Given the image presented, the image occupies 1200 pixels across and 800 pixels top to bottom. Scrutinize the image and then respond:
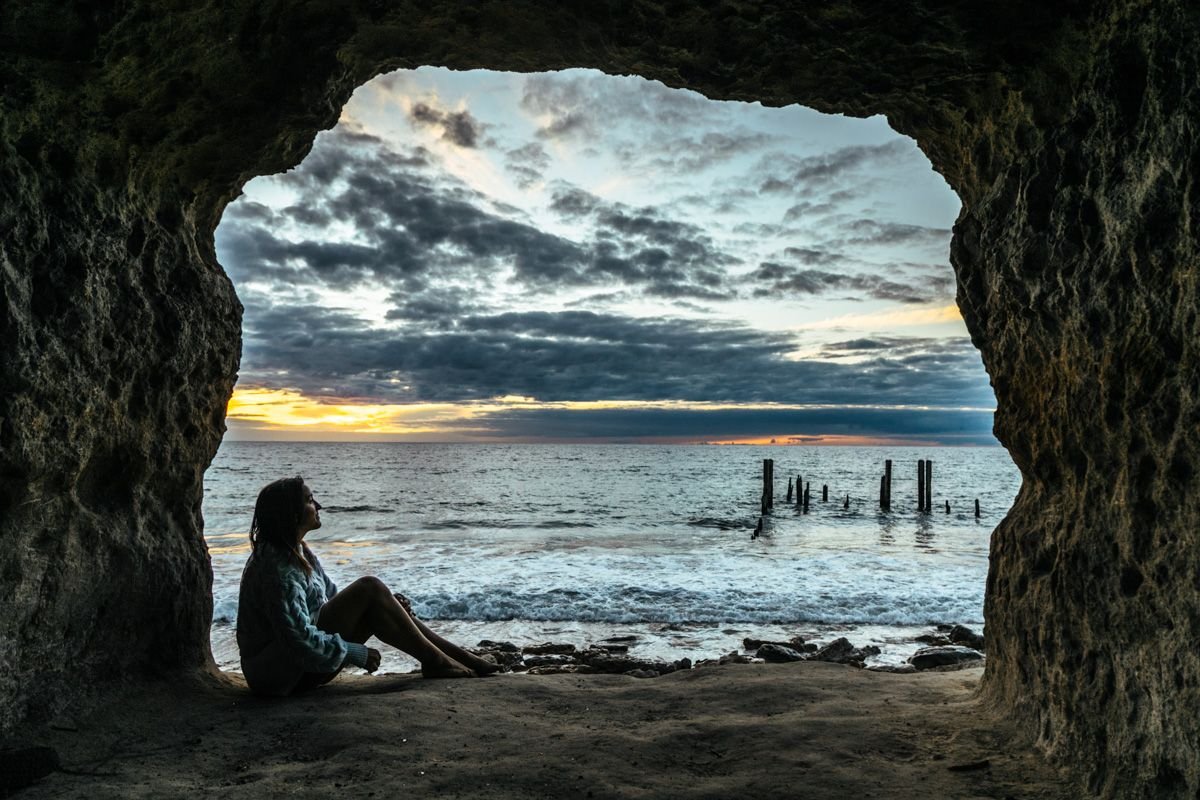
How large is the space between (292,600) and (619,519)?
22.0 meters

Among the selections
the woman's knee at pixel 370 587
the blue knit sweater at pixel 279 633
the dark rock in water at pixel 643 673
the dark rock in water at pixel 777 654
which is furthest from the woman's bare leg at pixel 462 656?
the dark rock in water at pixel 777 654

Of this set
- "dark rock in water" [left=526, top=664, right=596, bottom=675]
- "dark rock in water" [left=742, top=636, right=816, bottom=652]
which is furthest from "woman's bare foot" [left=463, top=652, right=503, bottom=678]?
"dark rock in water" [left=742, top=636, right=816, bottom=652]

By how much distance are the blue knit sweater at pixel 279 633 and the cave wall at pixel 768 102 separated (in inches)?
20.6

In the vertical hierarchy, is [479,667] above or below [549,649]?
above

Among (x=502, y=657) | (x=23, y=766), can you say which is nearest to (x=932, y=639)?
(x=502, y=657)

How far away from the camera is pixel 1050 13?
3400 millimetres

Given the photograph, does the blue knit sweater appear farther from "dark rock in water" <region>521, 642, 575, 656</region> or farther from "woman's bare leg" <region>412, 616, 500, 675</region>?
"dark rock in water" <region>521, 642, 575, 656</region>

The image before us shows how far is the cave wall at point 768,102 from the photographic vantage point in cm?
280

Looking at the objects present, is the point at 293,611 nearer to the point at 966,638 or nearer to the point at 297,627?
the point at 297,627

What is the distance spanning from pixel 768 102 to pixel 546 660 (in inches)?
239

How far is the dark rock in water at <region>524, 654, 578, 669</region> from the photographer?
25.0 ft

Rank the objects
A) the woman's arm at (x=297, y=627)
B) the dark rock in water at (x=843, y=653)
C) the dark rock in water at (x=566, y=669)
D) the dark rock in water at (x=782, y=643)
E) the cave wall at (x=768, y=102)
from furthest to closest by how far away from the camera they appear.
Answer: the dark rock in water at (x=782, y=643) → the dark rock in water at (x=843, y=653) → the dark rock in water at (x=566, y=669) → the woman's arm at (x=297, y=627) → the cave wall at (x=768, y=102)

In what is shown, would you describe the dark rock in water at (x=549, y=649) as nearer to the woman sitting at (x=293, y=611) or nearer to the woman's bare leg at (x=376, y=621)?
the woman's bare leg at (x=376, y=621)

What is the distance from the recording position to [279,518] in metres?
4.63
